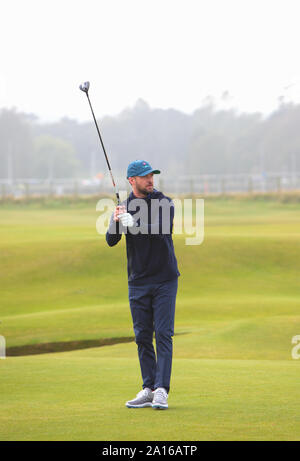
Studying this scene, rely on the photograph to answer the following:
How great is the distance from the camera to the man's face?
28.2 feet

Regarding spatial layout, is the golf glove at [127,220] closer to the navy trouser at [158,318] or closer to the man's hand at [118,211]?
the man's hand at [118,211]

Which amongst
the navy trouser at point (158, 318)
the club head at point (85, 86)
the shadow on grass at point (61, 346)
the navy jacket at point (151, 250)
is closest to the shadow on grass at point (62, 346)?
the shadow on grass at point (61, 346)

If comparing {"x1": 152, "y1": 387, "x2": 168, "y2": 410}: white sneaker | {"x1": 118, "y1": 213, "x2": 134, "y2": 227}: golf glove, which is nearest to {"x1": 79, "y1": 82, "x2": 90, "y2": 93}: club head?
{"x1": 118, "y1": 213, "x2": 134, "y2": 227}: golf glove

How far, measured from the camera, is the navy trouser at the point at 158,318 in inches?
338

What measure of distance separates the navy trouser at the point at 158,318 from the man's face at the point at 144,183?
0.91 m

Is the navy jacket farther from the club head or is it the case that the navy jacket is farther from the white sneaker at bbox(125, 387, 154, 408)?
the club head

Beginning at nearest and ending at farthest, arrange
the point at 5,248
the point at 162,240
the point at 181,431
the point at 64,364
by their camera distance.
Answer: the point at 181,431
the point at 162,240
the point at 64,364
the point at 5,248

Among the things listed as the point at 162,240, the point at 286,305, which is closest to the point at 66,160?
the point at 286,305

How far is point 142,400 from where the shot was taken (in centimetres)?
859

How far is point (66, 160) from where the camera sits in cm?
19225

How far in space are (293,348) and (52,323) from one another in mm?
6535

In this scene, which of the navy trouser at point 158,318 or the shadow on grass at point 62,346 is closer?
the navy trouser at point 158,318

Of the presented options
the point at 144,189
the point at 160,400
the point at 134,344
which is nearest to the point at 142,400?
the point at 160,400
